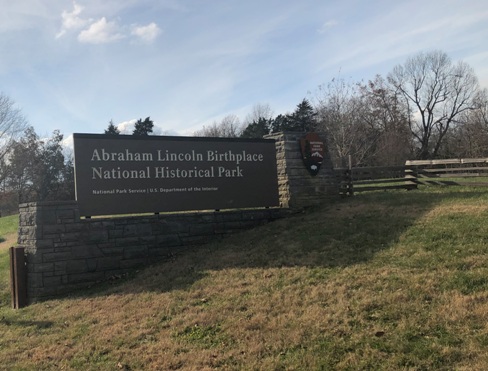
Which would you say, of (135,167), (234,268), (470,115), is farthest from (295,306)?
(470,115)

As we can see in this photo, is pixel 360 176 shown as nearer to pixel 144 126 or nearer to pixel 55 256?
pixel 55 256

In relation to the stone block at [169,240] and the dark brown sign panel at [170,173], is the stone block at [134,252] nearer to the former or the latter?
the stone block at [169,240]

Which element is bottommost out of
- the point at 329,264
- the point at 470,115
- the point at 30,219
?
the point at 329,264

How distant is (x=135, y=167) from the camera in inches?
393

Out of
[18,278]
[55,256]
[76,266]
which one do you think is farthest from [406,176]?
[18,278]

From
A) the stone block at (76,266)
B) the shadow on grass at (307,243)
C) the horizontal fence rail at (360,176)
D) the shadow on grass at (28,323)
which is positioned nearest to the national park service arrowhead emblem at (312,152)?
the shadow on grass at (307,243)

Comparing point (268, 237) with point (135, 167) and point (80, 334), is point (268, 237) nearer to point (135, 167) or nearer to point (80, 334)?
point (135, 167)

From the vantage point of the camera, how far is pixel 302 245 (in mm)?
8602

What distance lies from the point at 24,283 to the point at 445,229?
8.19 meters

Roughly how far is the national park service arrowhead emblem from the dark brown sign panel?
3.02 feet

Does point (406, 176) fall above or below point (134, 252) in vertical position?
above

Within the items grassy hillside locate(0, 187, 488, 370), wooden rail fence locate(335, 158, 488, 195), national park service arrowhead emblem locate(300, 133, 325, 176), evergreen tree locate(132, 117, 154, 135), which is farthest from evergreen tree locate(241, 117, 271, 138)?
grassy hillside locate(0, 187, 488, 370)

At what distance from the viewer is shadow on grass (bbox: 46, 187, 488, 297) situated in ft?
25.4

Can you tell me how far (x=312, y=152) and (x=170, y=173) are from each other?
4.19 metres
